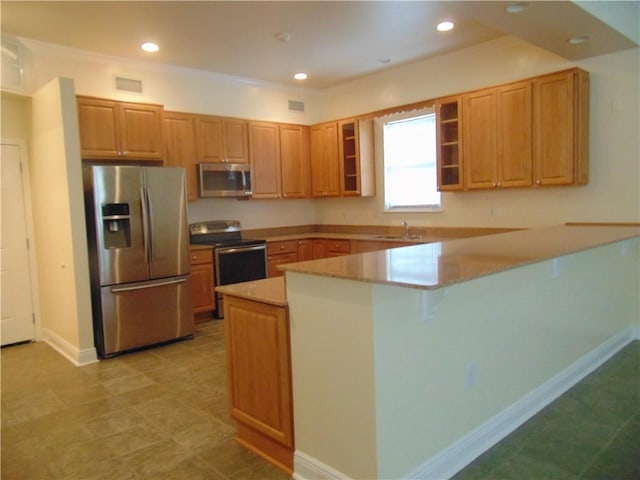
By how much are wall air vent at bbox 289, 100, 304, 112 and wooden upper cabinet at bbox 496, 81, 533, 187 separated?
9.79ft

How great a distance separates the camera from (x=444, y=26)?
4352 mm

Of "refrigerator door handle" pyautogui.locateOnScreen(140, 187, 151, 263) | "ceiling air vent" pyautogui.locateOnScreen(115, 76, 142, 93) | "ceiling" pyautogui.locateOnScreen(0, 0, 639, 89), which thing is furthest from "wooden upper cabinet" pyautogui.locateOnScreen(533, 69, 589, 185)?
"ceiling air vent" pyautogui.locateOnScreen(115, 76, 142, 93)

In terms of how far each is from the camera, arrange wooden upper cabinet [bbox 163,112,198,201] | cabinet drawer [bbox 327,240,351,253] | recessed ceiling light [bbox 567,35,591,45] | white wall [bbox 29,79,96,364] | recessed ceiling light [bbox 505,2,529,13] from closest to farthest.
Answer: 1. recessed ceiling light [bbox 505,2,529,13]
2. recessed ceiling light [bbox 567,35,591,45]
3. white wall [bbox 29,79,96,364]
4. wooden upper cabinet [bbox 163,112,198,201]
5. cabinet drawer [bbox 327,240,351,253]

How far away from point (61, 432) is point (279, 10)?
3.54 m

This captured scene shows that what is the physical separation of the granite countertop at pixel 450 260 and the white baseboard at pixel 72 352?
9.41ft

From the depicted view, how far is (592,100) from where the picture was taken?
168 inches

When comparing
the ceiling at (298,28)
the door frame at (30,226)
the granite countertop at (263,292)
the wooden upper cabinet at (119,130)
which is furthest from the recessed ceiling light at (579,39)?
the door frame at (30,226)

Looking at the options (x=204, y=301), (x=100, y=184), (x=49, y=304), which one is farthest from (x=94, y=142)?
(x=204, y=301)

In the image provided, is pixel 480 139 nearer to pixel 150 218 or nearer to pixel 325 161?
pixel 325 161

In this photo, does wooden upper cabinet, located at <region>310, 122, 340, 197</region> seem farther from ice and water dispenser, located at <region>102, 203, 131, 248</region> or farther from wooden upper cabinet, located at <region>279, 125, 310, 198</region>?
ice and water dispenser, located at <region>102, 203, 131, 248</region>

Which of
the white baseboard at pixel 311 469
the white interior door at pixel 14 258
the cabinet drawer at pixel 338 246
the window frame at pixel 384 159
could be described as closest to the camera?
the white baseboard at pixel 311 469

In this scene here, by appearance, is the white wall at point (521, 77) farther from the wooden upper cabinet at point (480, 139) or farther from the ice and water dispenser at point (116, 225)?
the ice and water dispenser at point (116, 225)

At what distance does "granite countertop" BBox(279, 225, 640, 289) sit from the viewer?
6.06ft

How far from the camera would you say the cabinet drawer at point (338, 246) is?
5.99 meters
